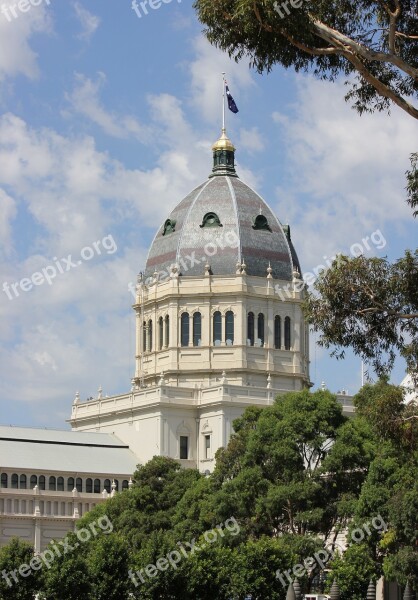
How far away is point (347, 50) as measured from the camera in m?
50.9

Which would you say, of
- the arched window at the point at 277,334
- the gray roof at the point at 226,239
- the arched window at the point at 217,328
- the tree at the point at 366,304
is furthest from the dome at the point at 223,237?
the tree at the point at 366,304

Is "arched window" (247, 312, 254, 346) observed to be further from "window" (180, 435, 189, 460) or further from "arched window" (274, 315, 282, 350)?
"window" (180, 435, 189, 460)

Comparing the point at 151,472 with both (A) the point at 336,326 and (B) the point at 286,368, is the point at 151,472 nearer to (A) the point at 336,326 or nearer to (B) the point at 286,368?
(B) the point at 286,368

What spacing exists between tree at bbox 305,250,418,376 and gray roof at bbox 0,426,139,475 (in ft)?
207

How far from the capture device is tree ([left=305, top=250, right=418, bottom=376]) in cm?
5747

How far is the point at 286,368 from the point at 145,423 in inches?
541

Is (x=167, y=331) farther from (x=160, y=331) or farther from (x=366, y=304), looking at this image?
(x=366, y=304)

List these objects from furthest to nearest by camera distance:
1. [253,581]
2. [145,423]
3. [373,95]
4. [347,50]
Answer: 1. [145,423]
2. [253,581]
3. [373,95]
4. [347,50]

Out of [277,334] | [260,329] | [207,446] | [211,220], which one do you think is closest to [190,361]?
[260,329]

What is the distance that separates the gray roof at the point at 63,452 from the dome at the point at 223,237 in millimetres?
16537

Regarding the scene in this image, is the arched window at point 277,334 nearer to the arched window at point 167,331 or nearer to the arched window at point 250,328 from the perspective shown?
the arched window at point 250,328

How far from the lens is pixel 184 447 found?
123688 mm

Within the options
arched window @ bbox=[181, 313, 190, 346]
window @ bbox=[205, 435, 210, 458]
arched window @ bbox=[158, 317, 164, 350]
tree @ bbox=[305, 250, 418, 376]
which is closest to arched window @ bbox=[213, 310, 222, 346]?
arched window @ bbox=[181, 313, 190, 346]

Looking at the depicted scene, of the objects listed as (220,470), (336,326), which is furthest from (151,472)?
(336,326)
